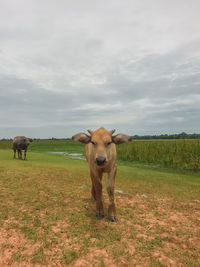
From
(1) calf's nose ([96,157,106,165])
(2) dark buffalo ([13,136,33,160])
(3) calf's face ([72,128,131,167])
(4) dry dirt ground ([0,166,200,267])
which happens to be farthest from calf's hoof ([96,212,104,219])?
(2) dark buffalo ([13,136,33,160])

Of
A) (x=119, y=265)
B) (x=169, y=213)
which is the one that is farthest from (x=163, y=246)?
(x=169, y=213)

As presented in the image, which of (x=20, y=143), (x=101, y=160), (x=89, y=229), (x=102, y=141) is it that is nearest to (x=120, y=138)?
(x=102, y=141)

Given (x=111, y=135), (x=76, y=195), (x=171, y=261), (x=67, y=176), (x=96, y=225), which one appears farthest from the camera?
(x=67, y=176)

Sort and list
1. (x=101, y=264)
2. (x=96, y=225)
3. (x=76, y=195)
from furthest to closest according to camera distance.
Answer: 1. (x=76, y=195)
2. (x=96, y=225)
3. (x=101, y=264)

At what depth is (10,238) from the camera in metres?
3.50

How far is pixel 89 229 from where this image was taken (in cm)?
402

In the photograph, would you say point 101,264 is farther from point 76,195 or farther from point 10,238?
point 76,195

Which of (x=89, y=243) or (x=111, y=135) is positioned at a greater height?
(x=111, y=135)

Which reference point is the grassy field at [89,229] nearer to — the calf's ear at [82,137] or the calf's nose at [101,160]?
the calf's nose at [101,160]

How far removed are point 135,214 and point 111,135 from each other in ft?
7.37

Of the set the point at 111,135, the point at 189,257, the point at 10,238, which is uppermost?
the point at 111,135

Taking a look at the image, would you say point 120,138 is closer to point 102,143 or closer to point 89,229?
point 102,143

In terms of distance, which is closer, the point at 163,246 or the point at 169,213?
the point at 163,246

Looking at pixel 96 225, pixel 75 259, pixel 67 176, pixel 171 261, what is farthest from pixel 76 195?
pixel 171 261
